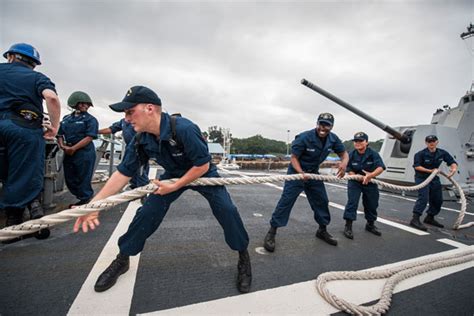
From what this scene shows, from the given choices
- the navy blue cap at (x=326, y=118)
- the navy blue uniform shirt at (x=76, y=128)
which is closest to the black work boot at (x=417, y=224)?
the navy blue cap at (x=326, y=118)

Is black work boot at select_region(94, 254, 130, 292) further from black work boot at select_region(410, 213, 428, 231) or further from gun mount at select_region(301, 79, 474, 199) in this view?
gun mount at select_region(301, 79, 474, 199)

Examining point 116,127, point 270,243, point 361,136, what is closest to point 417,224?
point 361,136

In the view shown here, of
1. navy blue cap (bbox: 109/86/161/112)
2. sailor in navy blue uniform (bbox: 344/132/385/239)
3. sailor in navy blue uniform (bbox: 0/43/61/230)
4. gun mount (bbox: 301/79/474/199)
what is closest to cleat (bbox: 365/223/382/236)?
sailor in navy blue uniform (bbox: 344/132/385/239)

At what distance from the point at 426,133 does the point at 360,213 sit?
14.7 ft

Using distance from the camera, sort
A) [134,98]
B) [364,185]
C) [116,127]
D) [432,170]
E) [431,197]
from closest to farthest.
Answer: [134,98] < [364,185] < [432,170] < [431,197] < [116,127]

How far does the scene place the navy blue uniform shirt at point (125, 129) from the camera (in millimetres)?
3496

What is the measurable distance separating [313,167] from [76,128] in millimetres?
3494

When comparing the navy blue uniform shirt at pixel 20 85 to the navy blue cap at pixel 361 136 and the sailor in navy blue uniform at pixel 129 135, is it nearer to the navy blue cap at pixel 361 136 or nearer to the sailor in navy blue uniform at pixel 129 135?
the sailor in navy blue uniform at pixel 129 135

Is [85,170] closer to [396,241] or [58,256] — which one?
[58,256]

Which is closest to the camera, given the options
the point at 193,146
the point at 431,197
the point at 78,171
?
the point at 193,146

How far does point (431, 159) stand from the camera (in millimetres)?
3961

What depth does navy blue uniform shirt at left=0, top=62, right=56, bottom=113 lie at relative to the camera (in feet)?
6.53

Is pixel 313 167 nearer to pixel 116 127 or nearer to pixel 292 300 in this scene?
pixel 292 300

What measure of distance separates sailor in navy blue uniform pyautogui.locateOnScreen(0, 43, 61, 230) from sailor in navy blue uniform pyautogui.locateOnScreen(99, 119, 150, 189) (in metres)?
1.14
